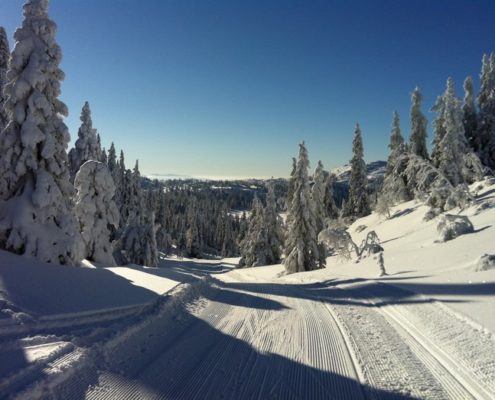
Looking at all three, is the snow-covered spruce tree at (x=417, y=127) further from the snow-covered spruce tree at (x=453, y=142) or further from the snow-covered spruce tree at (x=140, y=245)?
the snow-covered spruce tree at (x=140, y=245)

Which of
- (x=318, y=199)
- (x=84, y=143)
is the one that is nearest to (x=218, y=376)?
(x=84, y=143)

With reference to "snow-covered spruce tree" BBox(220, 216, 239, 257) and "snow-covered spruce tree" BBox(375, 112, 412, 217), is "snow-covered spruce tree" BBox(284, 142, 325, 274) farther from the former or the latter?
"snow-covered spruce tree" BBox(220, 216, 239, 257)

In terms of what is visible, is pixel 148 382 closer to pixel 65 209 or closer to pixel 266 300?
pixel 266 300

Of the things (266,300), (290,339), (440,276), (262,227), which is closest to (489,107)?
(262,227)

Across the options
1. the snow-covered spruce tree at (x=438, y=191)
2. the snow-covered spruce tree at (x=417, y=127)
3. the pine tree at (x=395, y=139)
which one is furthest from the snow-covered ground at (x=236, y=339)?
the pine tree at (x=395, y=139)

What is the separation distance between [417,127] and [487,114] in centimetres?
812

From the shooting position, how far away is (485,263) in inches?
404

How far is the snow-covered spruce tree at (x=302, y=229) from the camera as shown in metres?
28.3

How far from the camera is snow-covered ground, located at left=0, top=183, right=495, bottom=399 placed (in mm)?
4602

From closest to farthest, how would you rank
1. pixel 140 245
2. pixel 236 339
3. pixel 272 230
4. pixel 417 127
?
pixel 236 339 → pixel 140 245 → pixel 272 230 → pixel 417 127

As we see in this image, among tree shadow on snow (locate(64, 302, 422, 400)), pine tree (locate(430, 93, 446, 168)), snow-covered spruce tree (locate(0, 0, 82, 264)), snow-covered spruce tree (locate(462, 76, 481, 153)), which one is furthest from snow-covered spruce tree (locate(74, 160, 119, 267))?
snow-covered spruce tree (locate(462, 76, 481, 153))

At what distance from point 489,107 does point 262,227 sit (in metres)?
27.6

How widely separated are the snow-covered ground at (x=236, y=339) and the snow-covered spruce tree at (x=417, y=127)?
37294 mm

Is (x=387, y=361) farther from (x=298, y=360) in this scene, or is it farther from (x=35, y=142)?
(x=35, y=142)
